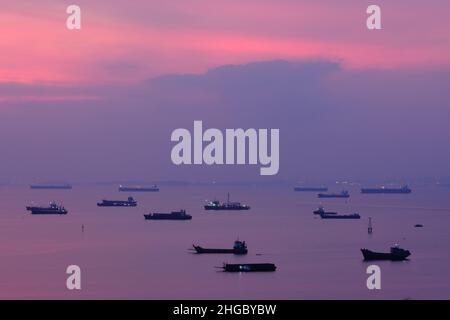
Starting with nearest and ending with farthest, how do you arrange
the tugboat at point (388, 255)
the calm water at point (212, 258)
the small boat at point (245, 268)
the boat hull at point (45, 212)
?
the calm water at point (212, 258) → the small boat at point (245, 268) → the tugboat at point (388, 255) → the boat hull at point (45, 212)

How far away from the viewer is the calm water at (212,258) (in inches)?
1089

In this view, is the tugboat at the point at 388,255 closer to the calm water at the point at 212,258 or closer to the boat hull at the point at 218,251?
the calm water at the point at 212,258

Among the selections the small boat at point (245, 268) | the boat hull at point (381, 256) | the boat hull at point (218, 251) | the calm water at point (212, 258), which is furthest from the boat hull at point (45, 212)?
the small boat at point (245, 268)

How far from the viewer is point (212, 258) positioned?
38188 millimetres

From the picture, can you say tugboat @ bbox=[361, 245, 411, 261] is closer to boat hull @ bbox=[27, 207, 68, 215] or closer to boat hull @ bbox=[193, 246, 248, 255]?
boat hull @ bbox=[193, 246, 248, 255]

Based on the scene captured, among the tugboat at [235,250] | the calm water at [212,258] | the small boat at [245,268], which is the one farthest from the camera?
the tugboat at [235,250]

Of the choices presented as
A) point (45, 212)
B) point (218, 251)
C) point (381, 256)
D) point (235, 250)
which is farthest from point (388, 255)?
point (45, 212)

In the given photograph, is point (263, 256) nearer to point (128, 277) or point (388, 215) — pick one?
point (128, 277)

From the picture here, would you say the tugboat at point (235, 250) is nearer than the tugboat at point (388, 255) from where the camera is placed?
No

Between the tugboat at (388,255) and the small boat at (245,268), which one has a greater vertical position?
the tugboat at (388,255)
